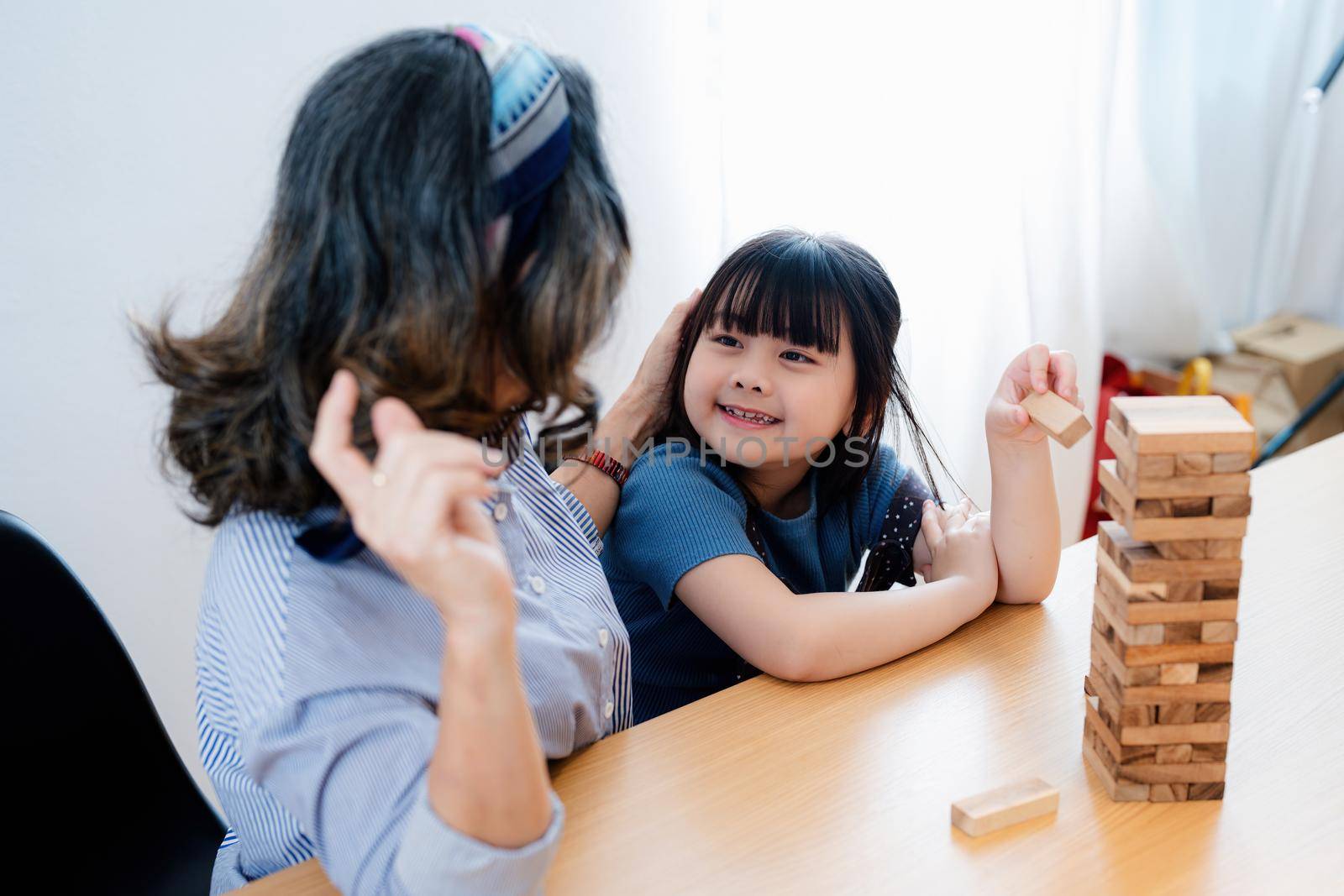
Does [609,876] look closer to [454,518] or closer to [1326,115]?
[454,518]

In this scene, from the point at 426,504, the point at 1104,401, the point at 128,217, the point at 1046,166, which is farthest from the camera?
the point at 1104,401

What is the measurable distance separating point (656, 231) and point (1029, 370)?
1084 millimetres

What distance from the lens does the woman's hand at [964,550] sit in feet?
3.67

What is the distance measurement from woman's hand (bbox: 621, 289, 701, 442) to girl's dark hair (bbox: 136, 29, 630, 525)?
559 mm

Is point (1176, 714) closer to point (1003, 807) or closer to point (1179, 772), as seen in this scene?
point (1179, 772)

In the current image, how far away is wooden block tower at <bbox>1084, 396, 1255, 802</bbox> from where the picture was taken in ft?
2.55

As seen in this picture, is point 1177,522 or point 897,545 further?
point 897,545

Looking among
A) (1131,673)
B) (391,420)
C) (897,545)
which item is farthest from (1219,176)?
(391,420)

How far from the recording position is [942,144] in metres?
2.17

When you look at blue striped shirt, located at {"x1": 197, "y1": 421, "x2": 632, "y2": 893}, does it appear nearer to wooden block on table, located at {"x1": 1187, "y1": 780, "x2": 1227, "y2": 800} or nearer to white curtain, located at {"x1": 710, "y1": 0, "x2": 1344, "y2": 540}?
wooden block on table, located at {"x1": 1187, "y1": 780, "x2": 1227, "y2": 800}

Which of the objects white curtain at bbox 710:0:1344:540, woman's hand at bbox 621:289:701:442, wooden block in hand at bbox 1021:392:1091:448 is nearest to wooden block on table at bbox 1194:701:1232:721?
wooden block in hand at bbox 1021:392:1091:448

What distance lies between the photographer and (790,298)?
1.21 metres

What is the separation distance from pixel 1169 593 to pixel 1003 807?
0.20m

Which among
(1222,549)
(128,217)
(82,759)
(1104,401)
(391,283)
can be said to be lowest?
(1104,401)
